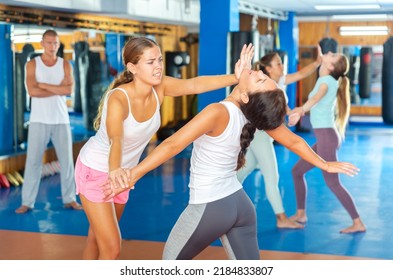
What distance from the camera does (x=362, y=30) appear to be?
580 inches

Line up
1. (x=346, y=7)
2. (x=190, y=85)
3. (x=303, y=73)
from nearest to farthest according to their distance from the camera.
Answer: (x=190, y=85) → (x=303, y=73) → (x=346, y=7)

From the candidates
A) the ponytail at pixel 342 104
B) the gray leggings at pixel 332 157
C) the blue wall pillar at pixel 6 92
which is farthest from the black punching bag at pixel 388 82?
the blue wall pillar at pixel 6 92

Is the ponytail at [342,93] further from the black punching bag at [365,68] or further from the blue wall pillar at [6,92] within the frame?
the black punching bag at [365,68]

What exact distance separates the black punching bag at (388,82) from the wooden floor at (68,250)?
5.28 metres

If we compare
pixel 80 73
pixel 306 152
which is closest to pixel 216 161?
pixel 306 152

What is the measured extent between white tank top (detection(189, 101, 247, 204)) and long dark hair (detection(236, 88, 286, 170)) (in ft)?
0.09

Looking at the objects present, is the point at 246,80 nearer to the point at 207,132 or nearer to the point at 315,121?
the point at 207,132

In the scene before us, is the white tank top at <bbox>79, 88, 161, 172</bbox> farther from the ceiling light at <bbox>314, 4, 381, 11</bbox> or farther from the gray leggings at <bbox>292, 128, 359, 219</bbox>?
the ceiling light at <bbox>314, 4, 381, 11</bbox>

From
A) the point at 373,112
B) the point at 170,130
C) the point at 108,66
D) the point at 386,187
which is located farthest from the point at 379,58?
the point at 386,187

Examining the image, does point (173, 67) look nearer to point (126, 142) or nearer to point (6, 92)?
point (6, 92)

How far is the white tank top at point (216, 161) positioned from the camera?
2.68 metres

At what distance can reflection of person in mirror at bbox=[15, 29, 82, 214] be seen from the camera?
5.66 m

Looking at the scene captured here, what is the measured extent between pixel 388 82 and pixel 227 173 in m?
7.18
